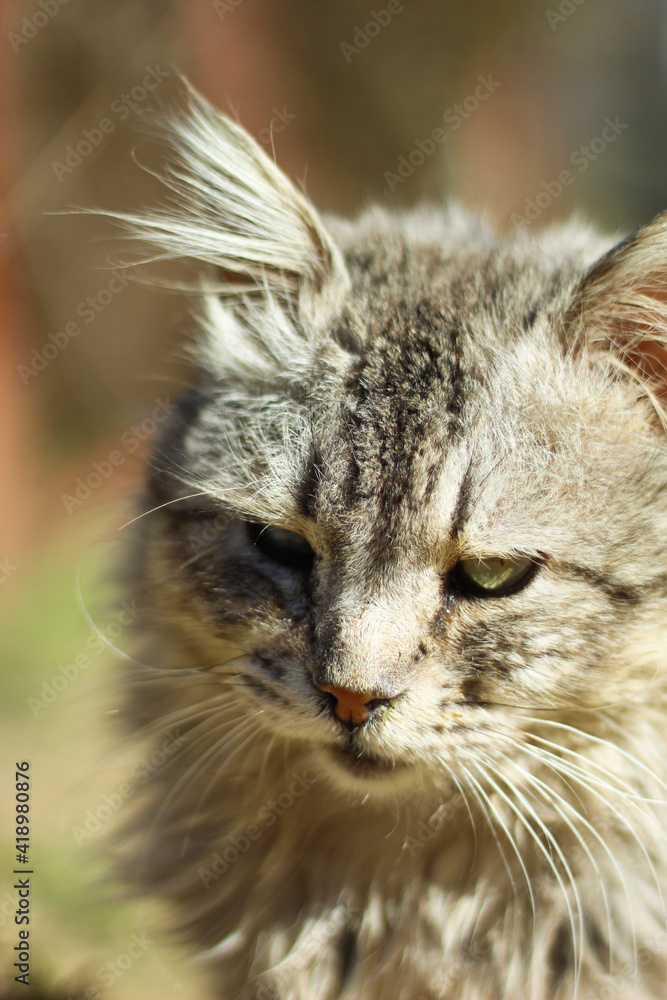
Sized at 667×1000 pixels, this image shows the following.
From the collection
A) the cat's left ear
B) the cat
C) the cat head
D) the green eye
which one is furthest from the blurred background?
the green eye

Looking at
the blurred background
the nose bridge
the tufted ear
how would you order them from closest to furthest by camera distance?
1. the nose bridge
2. the tufted ear
3. the blurred background

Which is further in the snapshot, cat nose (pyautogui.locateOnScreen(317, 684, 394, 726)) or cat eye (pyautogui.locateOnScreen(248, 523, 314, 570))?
cat eye (pyautogui.locateOnScreen(248, 523, 314, 570))

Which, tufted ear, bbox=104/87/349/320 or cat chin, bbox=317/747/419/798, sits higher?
tufted ear, bbox=104/87/349/320

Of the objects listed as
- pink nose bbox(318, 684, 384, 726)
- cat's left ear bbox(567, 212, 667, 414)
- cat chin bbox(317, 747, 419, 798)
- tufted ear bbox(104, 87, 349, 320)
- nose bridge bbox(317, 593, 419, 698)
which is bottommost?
cat chin bbox(317, 747, 419, 798)

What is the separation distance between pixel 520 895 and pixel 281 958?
43cm

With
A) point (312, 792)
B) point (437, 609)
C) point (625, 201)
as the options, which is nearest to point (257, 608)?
point (437, 609)

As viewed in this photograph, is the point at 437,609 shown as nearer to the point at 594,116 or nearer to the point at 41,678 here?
the point at 41,678

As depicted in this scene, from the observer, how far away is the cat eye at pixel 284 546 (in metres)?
1.19

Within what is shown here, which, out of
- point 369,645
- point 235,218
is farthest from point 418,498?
point 235,218

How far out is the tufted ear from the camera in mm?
1255

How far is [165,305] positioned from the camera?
3.53m

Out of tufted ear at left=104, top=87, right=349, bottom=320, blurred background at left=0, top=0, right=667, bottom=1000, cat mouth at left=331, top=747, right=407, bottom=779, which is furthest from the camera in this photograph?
blurred background at left=0, top=0, right=667, bottom=1000

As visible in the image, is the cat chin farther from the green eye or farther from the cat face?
the green eye

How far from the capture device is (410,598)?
1045 millimetres
